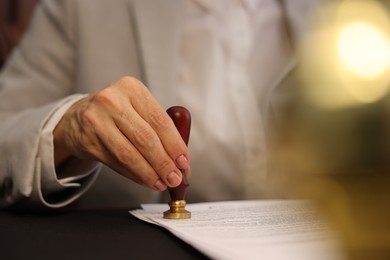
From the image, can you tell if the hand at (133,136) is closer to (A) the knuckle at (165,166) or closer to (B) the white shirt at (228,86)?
(A) the knuckle at (165,166)

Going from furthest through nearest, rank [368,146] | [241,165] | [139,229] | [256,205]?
[241,165] → [256,205] → [139,229] → [368,146]

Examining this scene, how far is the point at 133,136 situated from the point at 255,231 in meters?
0.14

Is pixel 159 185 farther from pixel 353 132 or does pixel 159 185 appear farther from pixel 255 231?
pixel 353 132

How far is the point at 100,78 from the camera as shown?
70cm

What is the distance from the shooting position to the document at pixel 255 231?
260mm

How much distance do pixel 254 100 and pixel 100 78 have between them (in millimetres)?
211

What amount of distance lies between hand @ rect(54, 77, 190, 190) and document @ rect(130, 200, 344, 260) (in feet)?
0.12

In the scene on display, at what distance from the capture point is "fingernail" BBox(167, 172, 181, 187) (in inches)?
15.6

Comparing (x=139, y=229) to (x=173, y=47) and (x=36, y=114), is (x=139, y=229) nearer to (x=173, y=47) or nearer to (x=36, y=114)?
(x=36, y=114)

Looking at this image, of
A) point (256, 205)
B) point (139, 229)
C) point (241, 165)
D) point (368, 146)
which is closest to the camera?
point (368, 146)

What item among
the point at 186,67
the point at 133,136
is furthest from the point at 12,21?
the point at 133,136

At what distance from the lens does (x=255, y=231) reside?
32cm

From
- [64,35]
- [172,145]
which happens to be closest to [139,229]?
[172,145]

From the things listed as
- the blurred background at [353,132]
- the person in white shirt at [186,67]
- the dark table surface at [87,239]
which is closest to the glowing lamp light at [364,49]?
the blurred background at [353,132]
